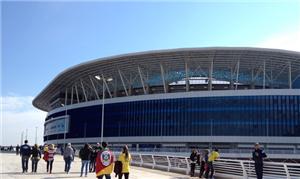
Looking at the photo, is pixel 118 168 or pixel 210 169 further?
pixel 210 169

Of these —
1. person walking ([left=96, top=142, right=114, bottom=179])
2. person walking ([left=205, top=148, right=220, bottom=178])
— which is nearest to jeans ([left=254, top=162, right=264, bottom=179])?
person walking ([left=205, top=148, right=220, bottom=178])

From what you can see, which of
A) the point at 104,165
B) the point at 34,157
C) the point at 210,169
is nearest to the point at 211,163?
the point at 210,169

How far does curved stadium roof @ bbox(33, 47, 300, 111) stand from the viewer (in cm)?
7231

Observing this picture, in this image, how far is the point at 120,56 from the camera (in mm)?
75938

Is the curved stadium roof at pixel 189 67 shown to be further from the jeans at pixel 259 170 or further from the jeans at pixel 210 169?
the jeans at pixel 259 170

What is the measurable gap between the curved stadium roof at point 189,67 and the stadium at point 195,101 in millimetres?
156

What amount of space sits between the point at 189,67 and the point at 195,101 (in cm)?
632

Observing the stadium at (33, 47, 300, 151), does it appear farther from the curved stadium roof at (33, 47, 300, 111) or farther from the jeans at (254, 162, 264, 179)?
the jeans at (254, 162, 264, 179)

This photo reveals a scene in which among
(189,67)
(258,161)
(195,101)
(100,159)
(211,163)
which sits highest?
(189,67)

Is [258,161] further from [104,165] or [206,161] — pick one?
[104,165]

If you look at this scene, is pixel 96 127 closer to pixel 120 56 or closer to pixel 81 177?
pixel 120 56

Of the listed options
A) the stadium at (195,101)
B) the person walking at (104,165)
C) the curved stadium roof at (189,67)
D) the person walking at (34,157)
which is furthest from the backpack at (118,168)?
the curved stadium roof at (189,67)

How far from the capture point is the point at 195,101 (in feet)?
256

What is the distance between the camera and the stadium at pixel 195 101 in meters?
73.7
